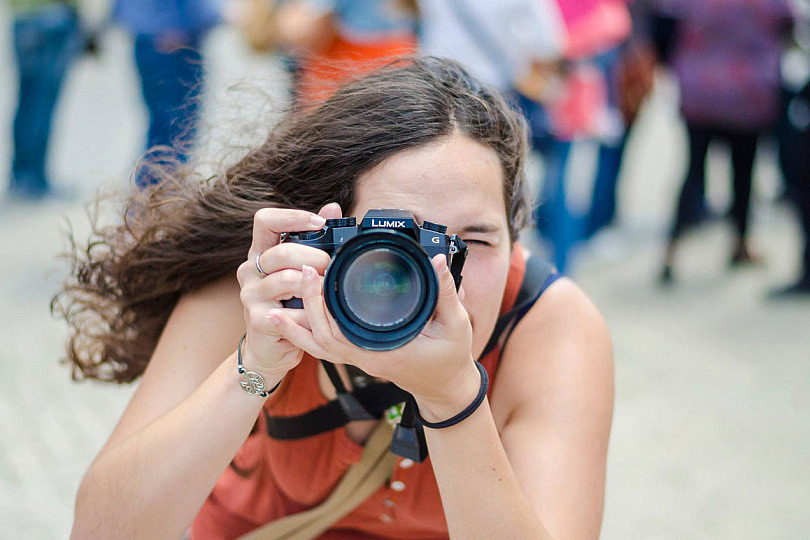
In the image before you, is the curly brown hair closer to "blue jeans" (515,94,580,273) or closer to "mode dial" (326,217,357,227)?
"mode dial" (326,217,357,227)

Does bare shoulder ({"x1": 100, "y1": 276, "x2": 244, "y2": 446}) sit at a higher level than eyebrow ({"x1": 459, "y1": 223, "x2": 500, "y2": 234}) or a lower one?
lower

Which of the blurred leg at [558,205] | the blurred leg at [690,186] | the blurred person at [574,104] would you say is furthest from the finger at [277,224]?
the blurred leg at [690,186]

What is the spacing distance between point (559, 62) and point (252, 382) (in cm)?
297

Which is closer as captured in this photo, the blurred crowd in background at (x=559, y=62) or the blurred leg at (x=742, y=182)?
the blurred crowd in background at (x=559, y=62)

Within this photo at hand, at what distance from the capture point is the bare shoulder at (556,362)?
5.63 feet

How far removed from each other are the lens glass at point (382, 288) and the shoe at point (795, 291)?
3.99 metres

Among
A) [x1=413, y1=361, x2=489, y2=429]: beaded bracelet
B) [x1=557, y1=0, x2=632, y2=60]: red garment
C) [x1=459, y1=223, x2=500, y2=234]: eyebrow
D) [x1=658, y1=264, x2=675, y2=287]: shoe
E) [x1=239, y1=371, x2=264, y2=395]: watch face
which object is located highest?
[x1=459, y1=223, x2=500, y2=234]: eyebrow

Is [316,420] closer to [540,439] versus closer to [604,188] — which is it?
[540,439]

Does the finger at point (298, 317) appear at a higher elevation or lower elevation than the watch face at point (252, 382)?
higher

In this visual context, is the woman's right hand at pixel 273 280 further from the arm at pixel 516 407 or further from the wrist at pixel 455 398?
the wrist at pixel 455 398

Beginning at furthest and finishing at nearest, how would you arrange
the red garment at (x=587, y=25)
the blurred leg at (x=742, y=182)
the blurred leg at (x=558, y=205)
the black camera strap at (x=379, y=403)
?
the blurred leg at (x=742, y=182), the blurred leg at (x=558, y=205), the red garment at (x=587, y=25), the black camera strap at (x=379, y=403)

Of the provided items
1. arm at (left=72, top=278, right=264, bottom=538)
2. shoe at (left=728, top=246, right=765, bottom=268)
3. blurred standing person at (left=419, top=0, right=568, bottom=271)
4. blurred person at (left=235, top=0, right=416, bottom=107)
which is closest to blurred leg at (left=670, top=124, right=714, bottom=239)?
shoe at (left=728, top=246, right=765, bottom=268)

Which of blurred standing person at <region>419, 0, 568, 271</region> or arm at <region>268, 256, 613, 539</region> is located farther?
blurred standing person at <region>419, 0, 568, 271</region>

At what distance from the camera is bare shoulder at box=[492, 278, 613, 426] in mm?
1715
